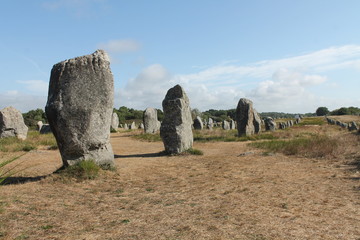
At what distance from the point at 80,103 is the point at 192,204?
404cm

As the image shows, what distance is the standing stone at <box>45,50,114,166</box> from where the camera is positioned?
24.4ft

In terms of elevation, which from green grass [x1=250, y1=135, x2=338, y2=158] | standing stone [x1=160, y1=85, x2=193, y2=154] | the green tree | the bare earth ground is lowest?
the bare earth ground

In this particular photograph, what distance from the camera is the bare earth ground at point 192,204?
12.8 feet

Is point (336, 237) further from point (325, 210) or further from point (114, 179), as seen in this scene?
point (114, 179)

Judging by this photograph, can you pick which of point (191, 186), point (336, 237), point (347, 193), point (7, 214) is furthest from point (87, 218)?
point (347, 193)

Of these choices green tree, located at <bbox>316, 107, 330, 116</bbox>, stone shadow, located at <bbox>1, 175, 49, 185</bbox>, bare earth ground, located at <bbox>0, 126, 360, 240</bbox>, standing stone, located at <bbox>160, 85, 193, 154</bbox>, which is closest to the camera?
bare earth ground, located at <bbox>0, 126, 360, 240</bbox>

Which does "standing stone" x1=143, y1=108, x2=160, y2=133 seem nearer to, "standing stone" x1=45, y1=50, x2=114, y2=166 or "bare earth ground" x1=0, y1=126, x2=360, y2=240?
"bare earth ground" x1=0, y1=126, x2=360, y2=240

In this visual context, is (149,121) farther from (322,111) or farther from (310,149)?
(322,111)

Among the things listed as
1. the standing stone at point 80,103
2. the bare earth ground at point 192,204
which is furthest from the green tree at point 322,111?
the standing stone at point 80,103

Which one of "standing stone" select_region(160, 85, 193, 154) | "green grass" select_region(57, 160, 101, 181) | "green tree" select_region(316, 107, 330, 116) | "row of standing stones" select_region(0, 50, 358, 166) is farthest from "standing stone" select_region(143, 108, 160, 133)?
"green tree" select_region(316, 107, 330, 116)

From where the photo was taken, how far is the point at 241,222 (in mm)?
4160

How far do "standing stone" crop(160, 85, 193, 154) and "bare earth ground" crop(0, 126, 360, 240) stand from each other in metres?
3.18

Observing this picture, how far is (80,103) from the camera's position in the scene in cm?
748

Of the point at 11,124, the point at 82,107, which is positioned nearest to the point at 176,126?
the point at 82,107
